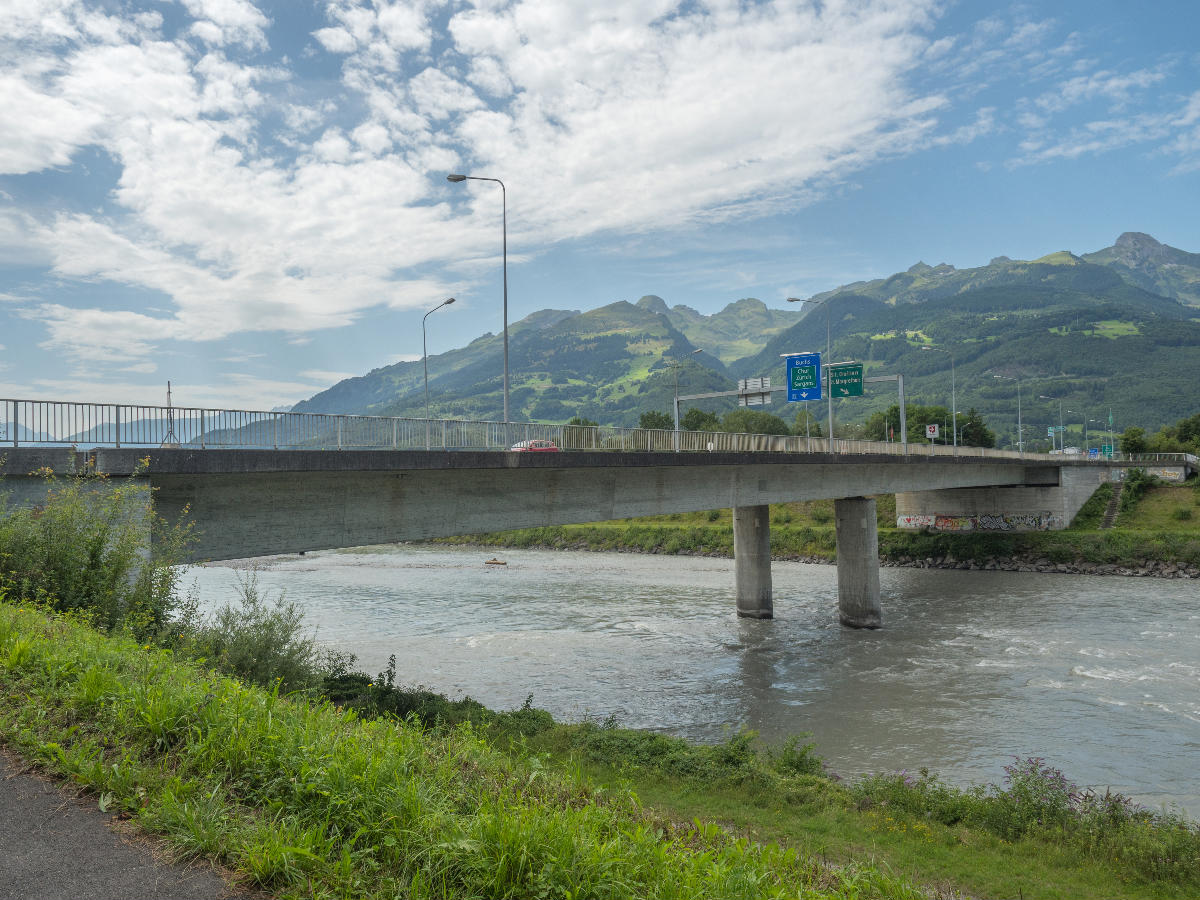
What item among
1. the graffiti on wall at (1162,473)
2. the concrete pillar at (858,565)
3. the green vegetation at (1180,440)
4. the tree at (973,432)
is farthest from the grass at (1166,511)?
the tree at (973,432)

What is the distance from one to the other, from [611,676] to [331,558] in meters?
53.5

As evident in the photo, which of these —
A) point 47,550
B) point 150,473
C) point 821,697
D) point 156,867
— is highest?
point 150,473

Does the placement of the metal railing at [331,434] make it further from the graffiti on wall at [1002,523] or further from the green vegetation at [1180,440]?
the green vegetation at [1180,440]

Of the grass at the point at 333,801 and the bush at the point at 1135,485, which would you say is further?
→ the bush at the point at 1135,485

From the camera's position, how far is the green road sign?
4856cm

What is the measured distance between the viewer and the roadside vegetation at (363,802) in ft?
17.1

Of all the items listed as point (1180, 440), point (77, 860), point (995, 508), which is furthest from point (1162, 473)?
point (77, 860)

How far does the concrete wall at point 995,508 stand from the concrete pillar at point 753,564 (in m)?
31.4

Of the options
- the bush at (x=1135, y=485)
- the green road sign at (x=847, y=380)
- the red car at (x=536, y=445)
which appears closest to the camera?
the red car at (x=536, y=445)

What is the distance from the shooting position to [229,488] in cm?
1636

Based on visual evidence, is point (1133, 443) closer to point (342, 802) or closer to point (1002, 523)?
point (1002, 523)

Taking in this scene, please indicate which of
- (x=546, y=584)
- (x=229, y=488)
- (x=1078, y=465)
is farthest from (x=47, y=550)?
(x=1078, y=465)

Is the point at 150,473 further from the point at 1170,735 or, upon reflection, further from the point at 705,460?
the point at 1170,735

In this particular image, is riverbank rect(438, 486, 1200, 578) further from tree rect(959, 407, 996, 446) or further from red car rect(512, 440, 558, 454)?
tree rect(959, 407, 996, 446)
